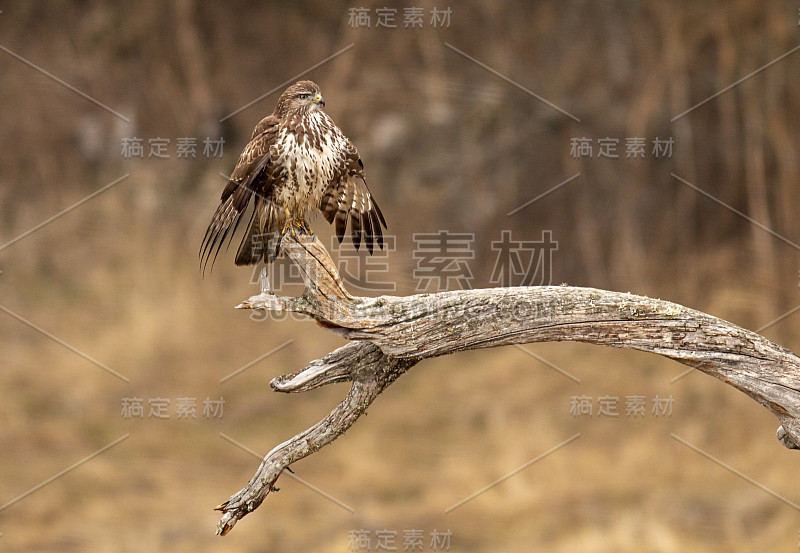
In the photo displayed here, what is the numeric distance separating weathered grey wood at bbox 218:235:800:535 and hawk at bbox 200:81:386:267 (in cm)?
18

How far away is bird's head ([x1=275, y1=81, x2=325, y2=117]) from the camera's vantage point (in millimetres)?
2734

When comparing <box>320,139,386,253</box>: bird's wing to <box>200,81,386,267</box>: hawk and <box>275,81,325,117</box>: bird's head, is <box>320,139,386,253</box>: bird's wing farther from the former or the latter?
<box>275,81,325,117</box>: bird's head

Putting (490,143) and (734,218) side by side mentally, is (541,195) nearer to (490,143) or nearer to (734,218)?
(490,143)

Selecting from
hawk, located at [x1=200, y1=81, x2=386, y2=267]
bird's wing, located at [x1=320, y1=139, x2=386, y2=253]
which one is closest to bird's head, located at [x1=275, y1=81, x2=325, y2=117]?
hawk, located at [x1=200, y1=81, x2=386, y2=267]

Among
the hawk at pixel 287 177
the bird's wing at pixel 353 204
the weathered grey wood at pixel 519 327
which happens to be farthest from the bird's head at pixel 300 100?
the weathered grey wood at pixel 519 327

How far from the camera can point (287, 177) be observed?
270cm

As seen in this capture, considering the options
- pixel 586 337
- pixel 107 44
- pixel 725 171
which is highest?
pixel 107 44

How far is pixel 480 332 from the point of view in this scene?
255 cm

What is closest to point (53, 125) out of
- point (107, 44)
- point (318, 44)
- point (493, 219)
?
point (107, 44)

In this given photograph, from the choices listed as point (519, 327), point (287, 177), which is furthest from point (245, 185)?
point (519, 327)

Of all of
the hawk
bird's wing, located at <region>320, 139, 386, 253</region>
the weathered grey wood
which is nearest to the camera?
the weathered grey wood

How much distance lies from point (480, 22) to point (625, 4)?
0.86 metres

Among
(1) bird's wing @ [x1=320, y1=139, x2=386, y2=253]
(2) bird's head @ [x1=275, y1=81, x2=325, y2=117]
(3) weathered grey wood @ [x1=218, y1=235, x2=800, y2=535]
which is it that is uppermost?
(2) bird's head @ [x1=275, y1=81, x2=325, y2=117]

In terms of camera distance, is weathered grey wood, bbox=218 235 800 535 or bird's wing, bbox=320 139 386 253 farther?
bird's wing, bbox=320 139 386 253
